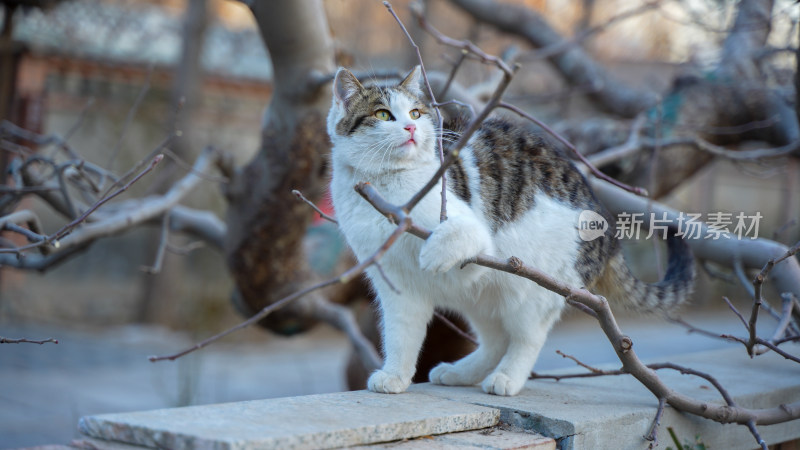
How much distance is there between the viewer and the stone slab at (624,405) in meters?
1.85

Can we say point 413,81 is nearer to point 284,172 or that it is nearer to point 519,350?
point 519,350

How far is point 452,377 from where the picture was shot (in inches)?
90.2

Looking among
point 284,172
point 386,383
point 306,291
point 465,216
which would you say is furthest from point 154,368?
point 306,291

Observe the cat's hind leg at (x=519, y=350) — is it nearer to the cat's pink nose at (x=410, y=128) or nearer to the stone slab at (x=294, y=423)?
the stone slab at (x=294, y=423)

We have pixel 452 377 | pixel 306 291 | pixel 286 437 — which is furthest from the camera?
pixel 452 377

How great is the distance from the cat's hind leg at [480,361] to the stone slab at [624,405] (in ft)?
0.16

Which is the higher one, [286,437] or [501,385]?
[501,385]

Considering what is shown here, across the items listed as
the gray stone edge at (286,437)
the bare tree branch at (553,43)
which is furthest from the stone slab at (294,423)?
the bare tree branch at (553,43)

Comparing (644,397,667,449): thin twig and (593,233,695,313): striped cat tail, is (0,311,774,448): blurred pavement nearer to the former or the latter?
(593,233,695,313): striped cat tail

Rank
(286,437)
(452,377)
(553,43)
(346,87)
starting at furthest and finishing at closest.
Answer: (553,43)
(452,377)
(346,87)
(286,437)

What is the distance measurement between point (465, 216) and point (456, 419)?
A: 0.50 metres

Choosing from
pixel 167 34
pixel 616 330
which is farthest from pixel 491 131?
pixel 167 34

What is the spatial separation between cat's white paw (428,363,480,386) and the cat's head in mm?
694

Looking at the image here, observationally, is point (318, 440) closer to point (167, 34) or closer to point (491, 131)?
point (491, 131)
